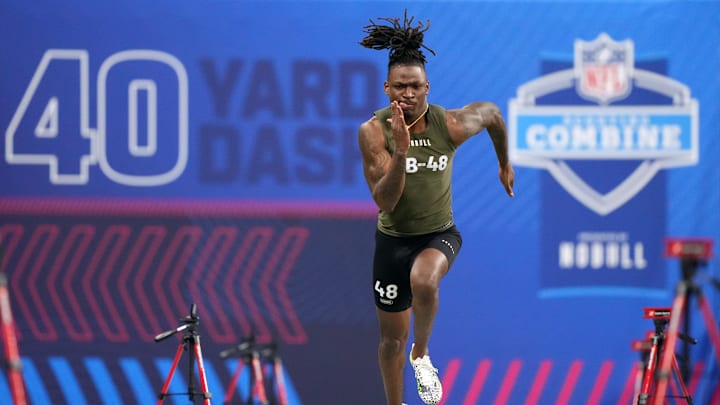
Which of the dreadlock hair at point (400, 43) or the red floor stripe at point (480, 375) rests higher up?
the dreadlock hair at point (400, 43)

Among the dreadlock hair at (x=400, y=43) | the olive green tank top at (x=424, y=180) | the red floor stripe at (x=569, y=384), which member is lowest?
the red floor stripe at (x=569, y=384)

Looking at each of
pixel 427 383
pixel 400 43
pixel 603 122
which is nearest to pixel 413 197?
pixel 400 43

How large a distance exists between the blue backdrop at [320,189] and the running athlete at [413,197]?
185 cm

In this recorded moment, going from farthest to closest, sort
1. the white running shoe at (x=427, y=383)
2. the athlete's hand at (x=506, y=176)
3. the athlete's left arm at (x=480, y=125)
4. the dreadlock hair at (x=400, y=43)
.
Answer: the athlete's hand at (x=506, y=176)
the athlete's left arm at (x=480, y=125)
the dreadlock hair at (x=400, y=43)
the white running shoe at (x=427, y=383)

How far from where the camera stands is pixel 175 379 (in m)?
7.57

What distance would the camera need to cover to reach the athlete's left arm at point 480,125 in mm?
5727

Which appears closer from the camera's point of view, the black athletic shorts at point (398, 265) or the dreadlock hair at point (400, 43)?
the dreadlock hair at point (400, 43)

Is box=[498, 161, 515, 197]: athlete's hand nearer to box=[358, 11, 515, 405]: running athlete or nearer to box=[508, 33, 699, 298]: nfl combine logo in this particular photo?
box=[358, 11, 515, 405]: running athlete

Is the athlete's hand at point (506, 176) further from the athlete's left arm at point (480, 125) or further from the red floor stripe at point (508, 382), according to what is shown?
the red floor stripe at point (508, 382)

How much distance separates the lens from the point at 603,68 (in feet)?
25.3

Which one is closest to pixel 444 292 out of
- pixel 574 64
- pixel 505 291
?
pixel 505 291

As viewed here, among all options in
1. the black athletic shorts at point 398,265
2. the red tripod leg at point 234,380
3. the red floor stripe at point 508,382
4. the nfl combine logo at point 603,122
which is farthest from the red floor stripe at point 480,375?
the black athletic shorts at point 398,265

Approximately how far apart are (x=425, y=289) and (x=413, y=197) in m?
0.65

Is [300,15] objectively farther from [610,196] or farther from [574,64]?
[610,196]
